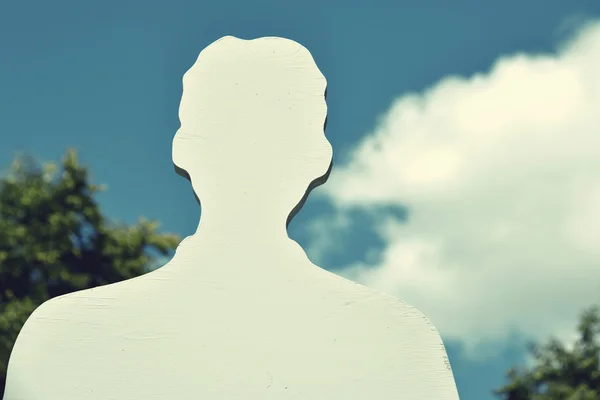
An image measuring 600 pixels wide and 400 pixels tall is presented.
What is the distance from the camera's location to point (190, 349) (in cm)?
245

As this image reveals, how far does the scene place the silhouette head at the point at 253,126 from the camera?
279 centimetres

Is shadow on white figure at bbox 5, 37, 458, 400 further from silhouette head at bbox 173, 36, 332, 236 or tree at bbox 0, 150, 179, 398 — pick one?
tree at bbox 0, 150, 179, 398

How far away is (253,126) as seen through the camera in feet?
9.56

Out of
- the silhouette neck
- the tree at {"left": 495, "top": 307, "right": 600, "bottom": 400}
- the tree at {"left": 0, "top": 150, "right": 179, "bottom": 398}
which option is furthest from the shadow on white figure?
the tree at {"left": 495, "top": 307, "right": 600, "bottom": 400}

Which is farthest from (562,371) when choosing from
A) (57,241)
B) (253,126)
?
(253,126)

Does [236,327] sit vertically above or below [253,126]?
below

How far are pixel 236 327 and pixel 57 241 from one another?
9983 mm

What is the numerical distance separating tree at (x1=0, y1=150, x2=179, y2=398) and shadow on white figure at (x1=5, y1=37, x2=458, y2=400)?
9.00m

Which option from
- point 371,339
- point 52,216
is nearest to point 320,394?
point 371,339

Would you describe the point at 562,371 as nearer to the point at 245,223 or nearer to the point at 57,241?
the point at 57,241

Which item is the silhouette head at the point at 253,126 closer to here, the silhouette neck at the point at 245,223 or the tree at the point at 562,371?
the silhouette neck at the point at 245,223

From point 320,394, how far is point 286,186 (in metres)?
0.81

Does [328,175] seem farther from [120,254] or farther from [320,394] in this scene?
[120,254]

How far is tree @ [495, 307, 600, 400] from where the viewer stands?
14469 mm
